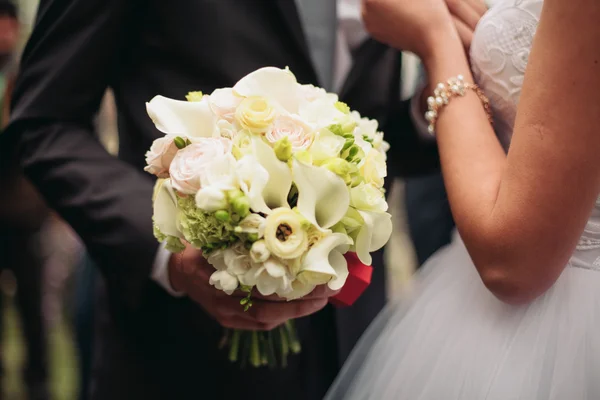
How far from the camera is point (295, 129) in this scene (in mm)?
889

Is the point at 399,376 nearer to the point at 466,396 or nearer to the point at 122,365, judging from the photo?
the point at 466,396

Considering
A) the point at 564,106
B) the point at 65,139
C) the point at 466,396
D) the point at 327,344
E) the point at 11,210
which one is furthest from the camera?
the point at 11,210

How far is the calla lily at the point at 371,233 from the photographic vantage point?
0.90m

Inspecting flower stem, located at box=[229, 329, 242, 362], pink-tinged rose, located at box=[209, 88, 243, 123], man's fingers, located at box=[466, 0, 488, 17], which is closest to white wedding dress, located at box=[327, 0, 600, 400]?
man's fingers, located at box=[466, 0, 488, 17]

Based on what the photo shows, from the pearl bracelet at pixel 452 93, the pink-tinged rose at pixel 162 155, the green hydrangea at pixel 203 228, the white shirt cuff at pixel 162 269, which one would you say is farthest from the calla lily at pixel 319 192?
the white shirt cuff at pixel 162 269

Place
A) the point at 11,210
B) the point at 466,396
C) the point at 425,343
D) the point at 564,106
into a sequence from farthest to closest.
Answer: the point at 11,210 → the point at 425,343 → the point at 466,396 → the point at 564,106

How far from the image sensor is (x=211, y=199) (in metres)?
0.81

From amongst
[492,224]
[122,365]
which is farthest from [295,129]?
[122,365]

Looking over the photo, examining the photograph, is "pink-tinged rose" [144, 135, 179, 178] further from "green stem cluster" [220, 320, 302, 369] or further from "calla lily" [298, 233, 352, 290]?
"green stem cluster" [220, 320, 302, 369]

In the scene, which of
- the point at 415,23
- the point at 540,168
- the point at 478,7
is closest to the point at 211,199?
the point at 540,168

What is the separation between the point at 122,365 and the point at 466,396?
761mm

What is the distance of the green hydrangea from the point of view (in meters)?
0.85

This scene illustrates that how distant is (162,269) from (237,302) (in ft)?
0.78

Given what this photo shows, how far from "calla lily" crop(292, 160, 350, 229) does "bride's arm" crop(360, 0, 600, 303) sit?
0.23 m
